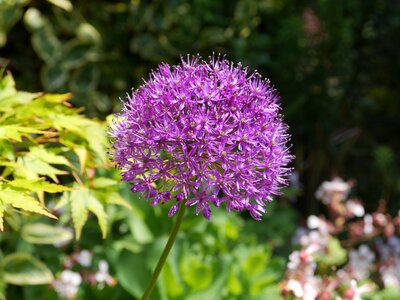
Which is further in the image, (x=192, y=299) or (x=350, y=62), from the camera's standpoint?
(x=350, y=62)

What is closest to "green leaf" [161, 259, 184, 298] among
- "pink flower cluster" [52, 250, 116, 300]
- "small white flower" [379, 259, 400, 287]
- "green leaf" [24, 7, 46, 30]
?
"pink flower cluster" [52, 250, 116, 300]

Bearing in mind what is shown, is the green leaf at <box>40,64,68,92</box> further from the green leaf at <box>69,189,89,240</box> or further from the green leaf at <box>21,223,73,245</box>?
the green leaf at <box>69,189,89,240</box>

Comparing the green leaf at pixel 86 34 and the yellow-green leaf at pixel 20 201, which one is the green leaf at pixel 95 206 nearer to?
the yellow-green leaf at pixel 20 201

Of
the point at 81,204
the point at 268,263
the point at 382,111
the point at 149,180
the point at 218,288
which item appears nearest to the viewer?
the point at 149,180

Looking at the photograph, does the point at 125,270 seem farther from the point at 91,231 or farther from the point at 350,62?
the point at 350,62

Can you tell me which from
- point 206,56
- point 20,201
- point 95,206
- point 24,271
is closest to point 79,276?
point 24,271

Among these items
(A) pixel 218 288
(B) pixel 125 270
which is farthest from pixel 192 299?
(B) pixel 125 270

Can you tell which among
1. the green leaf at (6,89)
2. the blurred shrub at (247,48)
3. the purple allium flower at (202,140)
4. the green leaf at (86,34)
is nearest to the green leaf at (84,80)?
the blurred shrub at (247,48)
